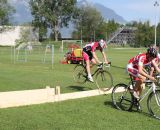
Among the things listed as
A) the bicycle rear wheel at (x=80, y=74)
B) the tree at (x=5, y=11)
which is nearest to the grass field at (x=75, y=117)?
the bicycle rear wheel at (x=80, y=74)

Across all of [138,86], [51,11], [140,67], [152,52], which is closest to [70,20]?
[51,11]

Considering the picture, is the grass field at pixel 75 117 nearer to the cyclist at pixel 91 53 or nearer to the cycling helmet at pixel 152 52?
the cycling helmet at pixel 152 52

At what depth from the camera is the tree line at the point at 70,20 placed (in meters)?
107

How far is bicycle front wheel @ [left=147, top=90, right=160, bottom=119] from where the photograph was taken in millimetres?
10580

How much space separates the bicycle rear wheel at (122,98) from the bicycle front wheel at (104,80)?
9.47 feet

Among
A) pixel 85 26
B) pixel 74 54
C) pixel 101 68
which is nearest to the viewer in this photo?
pixel 101 68

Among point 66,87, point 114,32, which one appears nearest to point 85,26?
point 114,32

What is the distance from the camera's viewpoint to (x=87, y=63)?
15.9 metres

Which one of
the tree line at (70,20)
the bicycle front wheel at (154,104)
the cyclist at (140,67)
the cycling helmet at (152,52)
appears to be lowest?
the bicycle front wheel at (154,104)

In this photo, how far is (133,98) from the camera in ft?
36.8

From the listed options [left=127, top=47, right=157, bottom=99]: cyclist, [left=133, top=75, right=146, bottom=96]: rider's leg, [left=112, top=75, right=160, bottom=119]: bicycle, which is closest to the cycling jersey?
[left=112, top=75, right=160, bottom=119]: bicycle

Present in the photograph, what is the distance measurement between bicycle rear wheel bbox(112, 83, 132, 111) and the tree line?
9259 cm

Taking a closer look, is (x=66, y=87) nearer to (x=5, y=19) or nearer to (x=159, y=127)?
(x=159, y=127)

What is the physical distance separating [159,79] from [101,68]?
3.49 meters
